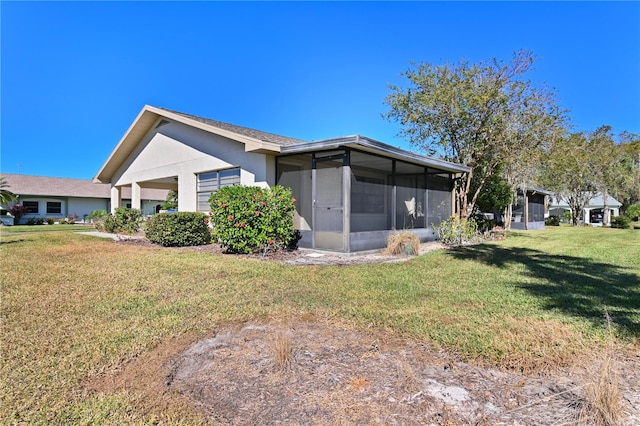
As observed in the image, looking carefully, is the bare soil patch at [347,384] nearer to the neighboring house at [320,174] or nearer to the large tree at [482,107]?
the neighboring house at [320,174]

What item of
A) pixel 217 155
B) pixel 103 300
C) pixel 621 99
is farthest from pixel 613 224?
pixel 103 300

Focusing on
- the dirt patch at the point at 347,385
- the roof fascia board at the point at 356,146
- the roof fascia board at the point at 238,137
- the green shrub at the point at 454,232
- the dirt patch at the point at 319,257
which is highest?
the roof fascia board at the point at 238,137

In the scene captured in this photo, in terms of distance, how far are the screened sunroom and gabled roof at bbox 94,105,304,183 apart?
2.75 feet

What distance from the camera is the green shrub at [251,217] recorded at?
27.8 feet

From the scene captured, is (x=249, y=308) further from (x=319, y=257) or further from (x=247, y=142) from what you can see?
(x=247, y=142)

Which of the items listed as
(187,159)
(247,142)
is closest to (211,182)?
(187,159)

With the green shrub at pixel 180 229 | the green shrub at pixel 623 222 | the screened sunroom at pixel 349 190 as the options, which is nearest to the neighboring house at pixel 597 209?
the green shrub at pixel 623 222

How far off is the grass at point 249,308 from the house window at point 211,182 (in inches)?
155

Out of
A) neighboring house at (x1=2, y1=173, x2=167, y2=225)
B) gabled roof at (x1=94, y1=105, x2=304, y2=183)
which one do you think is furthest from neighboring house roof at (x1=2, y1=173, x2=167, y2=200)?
gabled roof at (x1=94, y1=105, x2=304, y2=183)

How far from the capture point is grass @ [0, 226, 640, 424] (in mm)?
2553

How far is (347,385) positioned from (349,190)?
6.60 meters

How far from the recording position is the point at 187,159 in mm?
12852

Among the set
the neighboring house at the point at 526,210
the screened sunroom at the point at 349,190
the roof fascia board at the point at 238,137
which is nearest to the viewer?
the screened sunroom at the point at 349,190

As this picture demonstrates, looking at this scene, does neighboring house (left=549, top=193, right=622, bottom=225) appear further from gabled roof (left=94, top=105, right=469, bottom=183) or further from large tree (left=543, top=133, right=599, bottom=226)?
gabled roof (left=94, top=105, right=469, bottom=183)
